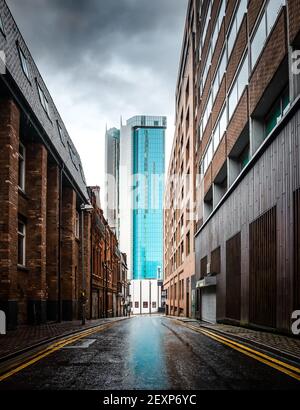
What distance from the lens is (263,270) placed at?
55.2 feet

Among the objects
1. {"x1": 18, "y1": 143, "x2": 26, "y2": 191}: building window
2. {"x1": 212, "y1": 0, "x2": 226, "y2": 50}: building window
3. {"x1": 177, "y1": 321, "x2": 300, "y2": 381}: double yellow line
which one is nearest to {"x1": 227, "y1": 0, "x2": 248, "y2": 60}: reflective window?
{"x1": 212, "y1": 0, "x2": 226, "y2": 50}: building window

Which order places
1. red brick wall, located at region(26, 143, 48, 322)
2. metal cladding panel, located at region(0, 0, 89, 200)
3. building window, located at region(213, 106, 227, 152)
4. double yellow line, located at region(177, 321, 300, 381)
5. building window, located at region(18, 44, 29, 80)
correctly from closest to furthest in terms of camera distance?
double yellow line, located at region(177, 321, 300, 381) → metal cladding panel, located at region(0, 0, 89, 200) → building window, located at region(18, 44, 29, 80) → red brick wall, located at region(26, 143, 48, 322) → building window, located at region(213, 106, 227, 152)

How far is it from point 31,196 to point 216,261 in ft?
37.9

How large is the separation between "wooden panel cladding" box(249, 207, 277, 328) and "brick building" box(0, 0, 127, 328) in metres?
8.21

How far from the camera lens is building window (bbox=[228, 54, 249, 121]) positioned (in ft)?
69.0

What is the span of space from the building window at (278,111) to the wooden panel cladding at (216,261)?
9564 millimetres

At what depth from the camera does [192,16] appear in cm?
4419

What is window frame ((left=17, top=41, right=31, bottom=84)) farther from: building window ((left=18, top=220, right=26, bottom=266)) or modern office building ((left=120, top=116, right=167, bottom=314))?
modern office building ((left=120, top=116, right=167, bottom=314))

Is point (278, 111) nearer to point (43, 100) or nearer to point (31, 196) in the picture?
point (31, 196)

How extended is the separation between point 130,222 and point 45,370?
176132 mm

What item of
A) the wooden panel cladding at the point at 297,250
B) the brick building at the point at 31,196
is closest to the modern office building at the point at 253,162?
the wooden panel cladding at the point at 297,250
